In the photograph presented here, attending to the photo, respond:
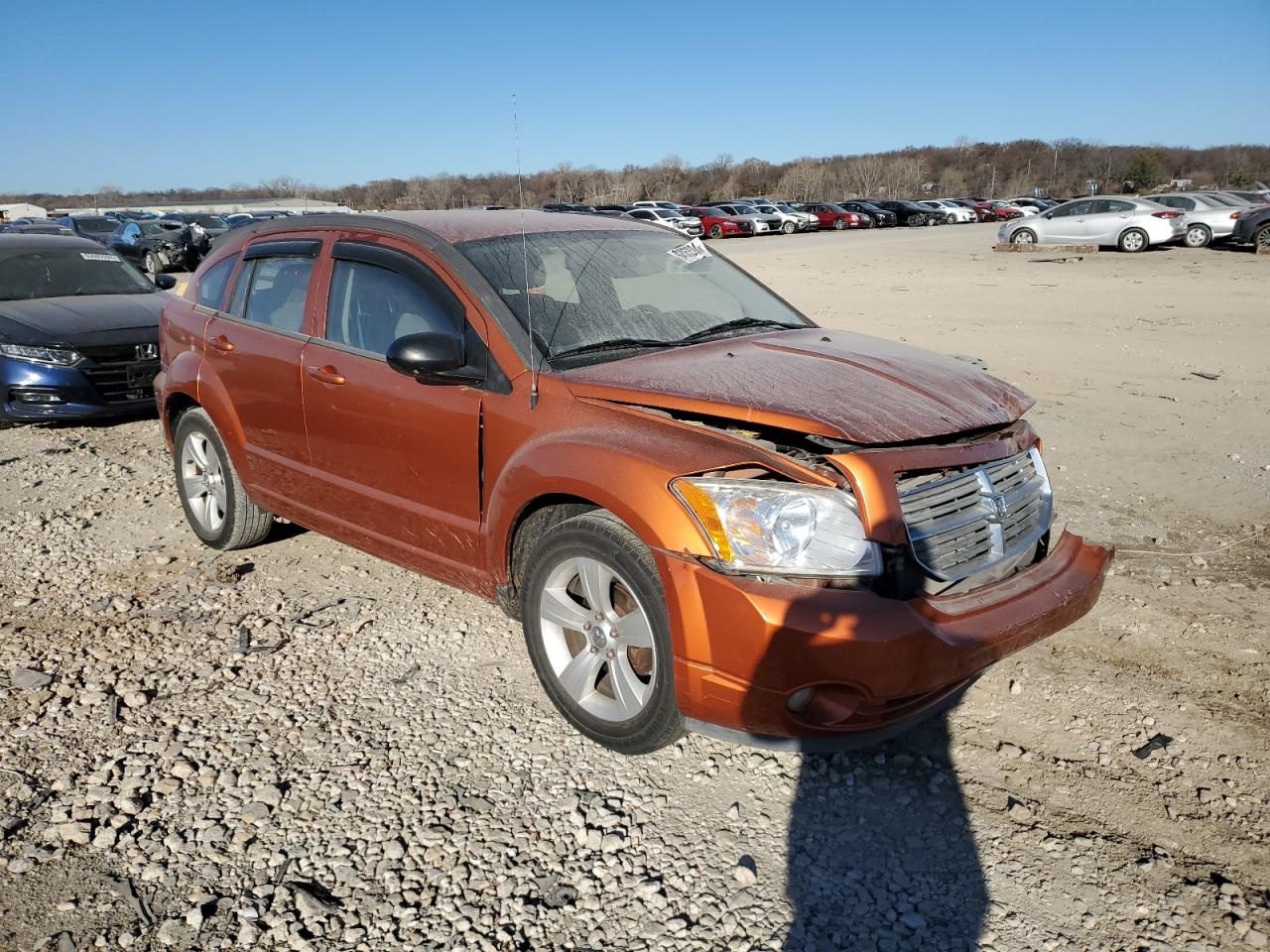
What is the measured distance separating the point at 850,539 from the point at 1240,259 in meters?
25.5

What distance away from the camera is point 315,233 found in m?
4.55

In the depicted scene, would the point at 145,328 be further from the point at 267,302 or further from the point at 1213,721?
the point at 1213,721

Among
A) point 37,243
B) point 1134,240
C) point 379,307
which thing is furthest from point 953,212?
point 379,307

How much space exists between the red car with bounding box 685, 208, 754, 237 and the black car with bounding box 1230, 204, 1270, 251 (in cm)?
2146

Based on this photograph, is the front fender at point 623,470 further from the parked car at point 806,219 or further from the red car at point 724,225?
the parked car at point 806,219

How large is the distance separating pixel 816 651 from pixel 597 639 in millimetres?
855

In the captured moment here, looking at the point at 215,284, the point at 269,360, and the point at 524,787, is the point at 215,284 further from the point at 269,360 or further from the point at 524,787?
the point at 524,787

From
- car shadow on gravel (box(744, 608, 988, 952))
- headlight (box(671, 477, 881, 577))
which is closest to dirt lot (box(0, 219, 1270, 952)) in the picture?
car shadow on gravel (box(744, 608, 988, 952))

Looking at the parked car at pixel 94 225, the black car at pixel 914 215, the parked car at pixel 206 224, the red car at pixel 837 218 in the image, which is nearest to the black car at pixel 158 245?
the parked car at pixel 206 224

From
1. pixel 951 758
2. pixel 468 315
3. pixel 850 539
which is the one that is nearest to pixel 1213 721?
pixel 951 758

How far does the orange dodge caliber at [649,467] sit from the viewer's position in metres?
2.83

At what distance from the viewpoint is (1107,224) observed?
89.0ft

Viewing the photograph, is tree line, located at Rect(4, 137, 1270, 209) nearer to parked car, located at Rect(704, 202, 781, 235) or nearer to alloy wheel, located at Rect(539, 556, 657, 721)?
parked car, located at Rect(704, 202, 781, 235)

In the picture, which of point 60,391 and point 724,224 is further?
point 724,224
